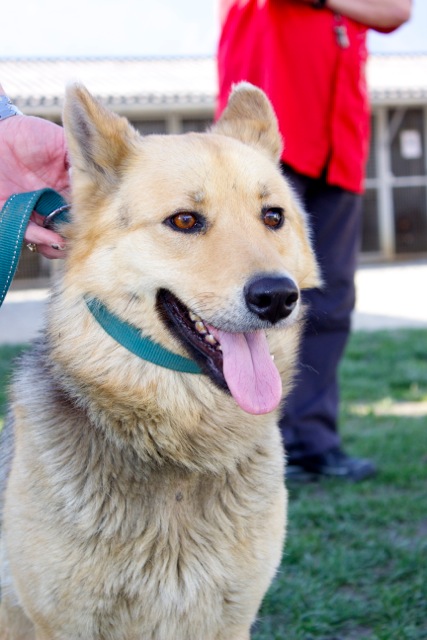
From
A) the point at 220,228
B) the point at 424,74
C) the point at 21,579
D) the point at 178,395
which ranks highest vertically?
the point at 424,74

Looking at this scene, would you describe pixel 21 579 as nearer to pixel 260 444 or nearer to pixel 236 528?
pixel 236 528

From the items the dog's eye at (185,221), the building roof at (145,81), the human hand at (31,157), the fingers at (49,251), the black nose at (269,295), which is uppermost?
the building roof at (145,81)

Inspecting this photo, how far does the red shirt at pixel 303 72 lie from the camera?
12.9 ft

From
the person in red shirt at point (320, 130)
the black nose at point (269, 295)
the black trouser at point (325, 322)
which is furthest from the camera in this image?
the black trouser at point (325, 322)

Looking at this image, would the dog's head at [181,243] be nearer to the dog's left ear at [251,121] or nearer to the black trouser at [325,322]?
the dog's left ear at [251,121]

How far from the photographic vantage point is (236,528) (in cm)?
228

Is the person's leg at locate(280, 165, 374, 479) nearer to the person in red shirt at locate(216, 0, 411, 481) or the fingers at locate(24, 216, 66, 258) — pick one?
the person in red shirt at locate(216, 0, 411, 481)

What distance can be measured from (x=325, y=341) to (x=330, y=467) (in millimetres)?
679

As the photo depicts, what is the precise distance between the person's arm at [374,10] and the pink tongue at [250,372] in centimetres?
211

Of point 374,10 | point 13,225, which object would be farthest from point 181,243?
point 374,10

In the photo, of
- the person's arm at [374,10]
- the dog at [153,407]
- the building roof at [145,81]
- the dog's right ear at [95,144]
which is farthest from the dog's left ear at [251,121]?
the building roof at [145,81]

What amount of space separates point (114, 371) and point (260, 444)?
505 mm

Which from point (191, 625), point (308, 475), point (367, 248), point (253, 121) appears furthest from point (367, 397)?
point (367, 248)

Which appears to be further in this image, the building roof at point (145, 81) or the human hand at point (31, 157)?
the building roof at point (145, 81)
